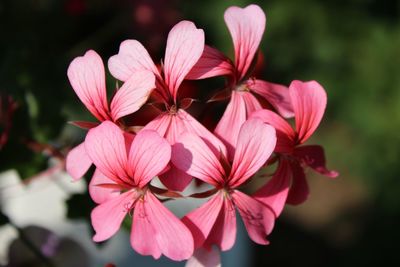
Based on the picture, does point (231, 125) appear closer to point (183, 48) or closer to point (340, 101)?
point (183, 48)

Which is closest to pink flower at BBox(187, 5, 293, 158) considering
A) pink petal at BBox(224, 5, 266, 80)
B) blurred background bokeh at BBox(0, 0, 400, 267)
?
pink petal at BBox(224, 5, 266, 80)

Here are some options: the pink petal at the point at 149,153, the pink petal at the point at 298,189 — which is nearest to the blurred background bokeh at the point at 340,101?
the pink petal at the point at 298,189

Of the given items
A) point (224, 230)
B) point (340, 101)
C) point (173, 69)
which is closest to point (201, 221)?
point (224, 230)

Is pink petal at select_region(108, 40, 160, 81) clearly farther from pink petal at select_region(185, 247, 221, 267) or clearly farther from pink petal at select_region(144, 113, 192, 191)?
pink petal at select_region(185, 247, 221, 267)

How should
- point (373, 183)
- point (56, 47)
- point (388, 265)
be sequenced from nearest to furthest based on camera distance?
1. point (56, 47)
2. point (388, 265)
3. point (373, 183)

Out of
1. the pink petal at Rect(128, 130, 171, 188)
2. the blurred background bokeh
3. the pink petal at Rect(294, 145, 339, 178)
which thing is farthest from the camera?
the blurred background bokeh

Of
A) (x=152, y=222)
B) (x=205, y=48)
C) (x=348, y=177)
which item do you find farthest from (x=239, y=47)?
(x=348, y=177)

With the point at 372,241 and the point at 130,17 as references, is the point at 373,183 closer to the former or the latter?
the point at 372,241
